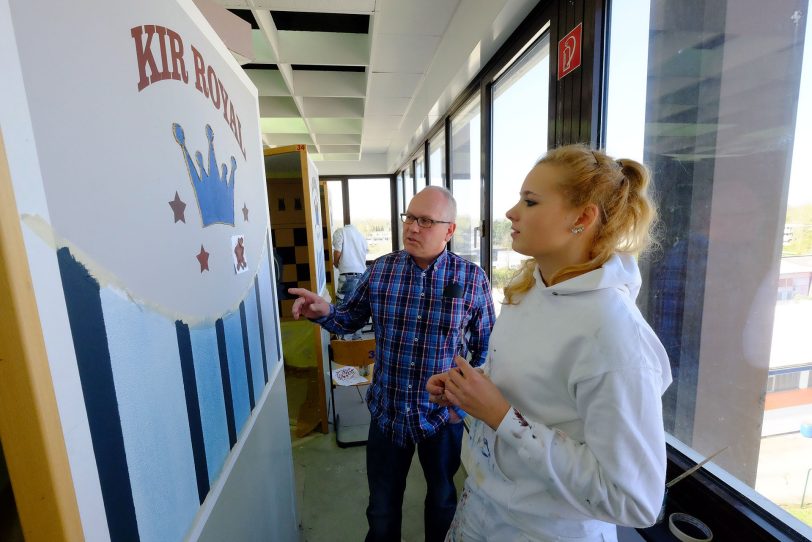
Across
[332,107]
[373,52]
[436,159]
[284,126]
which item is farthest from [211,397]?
[284,126]

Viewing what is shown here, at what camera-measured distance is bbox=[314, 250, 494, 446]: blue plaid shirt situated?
53.6 inches

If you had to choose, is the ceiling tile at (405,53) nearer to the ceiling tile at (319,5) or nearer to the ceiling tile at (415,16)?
the ceiling tile at (415,16)

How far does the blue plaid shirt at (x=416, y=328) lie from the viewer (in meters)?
1.36

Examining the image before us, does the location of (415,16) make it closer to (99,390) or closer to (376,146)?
(99,390)

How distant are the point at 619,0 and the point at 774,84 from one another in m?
0.68

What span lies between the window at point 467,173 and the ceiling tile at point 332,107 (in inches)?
43.2

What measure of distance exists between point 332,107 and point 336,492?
3.34m

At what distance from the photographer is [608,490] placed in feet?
2.06

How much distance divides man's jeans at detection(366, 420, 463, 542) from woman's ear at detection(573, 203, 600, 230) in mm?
983

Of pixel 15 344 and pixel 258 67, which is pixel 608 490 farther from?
pixel 258 67

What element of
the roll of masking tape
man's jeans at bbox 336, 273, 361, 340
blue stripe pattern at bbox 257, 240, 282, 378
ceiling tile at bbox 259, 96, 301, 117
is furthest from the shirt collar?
ceiling tile at bbox 259, 96, 301, 117

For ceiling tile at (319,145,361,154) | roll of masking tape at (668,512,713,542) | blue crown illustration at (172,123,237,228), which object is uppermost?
ceiling tile at (319,145,361,154)

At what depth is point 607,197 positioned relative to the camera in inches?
29.7

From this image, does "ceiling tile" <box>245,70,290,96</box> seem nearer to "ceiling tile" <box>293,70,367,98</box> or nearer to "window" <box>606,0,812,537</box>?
"ceiling tile" <box>293,70,367,98</box>
